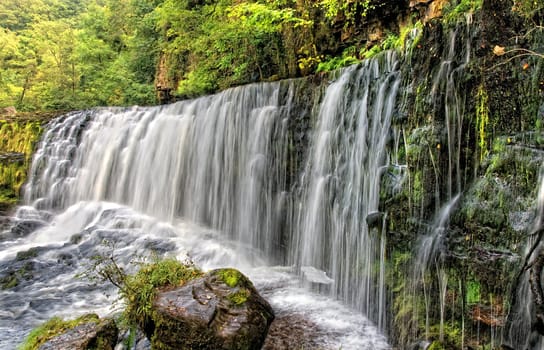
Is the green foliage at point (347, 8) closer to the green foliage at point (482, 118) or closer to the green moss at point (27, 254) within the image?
the green foliage at point (482, 118)

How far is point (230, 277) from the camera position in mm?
4555

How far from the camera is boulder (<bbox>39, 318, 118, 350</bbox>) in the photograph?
13.4 feet

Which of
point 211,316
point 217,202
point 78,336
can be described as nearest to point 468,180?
point 211,316

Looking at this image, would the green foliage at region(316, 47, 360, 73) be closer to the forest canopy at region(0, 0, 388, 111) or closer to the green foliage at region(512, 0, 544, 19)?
the forest canopy at region(0, 0, 388, 111)

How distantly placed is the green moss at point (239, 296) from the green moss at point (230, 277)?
0.13 m

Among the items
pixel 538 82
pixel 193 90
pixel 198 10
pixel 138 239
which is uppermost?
pixel 198 10

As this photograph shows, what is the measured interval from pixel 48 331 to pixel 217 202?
499 cm

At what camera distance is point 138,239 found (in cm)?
908

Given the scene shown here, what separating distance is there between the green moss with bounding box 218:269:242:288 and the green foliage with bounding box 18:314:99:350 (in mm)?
1705

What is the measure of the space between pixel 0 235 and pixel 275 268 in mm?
8305

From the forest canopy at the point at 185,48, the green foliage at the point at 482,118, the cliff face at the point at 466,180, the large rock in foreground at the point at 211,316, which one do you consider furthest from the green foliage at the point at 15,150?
the green foliage at the point at 482,118

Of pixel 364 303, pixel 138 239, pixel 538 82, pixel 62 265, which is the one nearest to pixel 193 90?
pixel 138 239

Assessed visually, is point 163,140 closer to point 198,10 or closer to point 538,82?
point 198,10

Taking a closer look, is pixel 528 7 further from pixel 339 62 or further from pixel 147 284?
pixel 339 62
